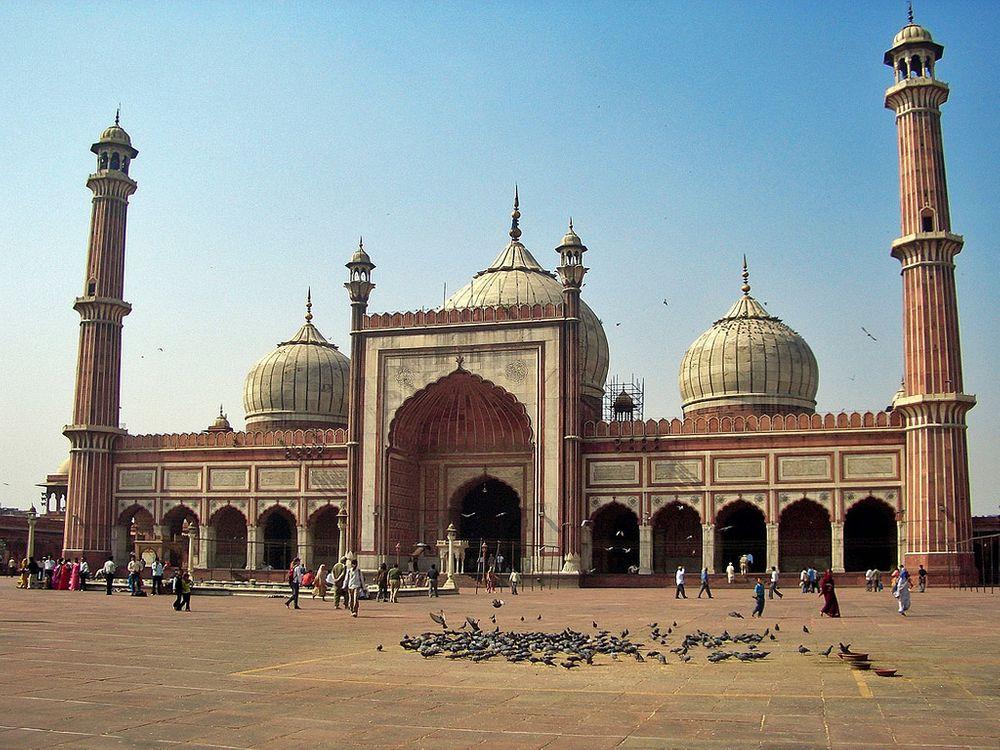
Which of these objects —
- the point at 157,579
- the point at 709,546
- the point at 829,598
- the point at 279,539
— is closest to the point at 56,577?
the point at 157,579

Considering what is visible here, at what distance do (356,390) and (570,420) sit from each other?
712 cm

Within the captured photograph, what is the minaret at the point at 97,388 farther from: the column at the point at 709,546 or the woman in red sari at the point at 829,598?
the woman in red sari at the point at 829,598

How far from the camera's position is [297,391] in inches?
1720

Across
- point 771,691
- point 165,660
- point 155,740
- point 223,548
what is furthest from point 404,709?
point 223,548

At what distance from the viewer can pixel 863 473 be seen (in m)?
32.1

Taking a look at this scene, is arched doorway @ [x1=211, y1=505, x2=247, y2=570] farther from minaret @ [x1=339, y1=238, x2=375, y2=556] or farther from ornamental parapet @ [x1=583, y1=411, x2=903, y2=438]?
ornamental parapet @ [x1=583, y1=411, x2=903, y2=438]

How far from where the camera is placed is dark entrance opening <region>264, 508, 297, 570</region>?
127 ft

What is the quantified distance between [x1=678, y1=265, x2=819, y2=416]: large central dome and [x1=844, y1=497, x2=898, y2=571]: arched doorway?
5.00 m

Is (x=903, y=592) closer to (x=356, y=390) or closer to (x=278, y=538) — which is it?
(x=356, y=390)

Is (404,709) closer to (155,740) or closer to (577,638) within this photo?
(155,740)

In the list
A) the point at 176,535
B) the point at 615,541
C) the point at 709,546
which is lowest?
the point at 709,546

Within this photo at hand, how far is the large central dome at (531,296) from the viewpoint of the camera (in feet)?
131

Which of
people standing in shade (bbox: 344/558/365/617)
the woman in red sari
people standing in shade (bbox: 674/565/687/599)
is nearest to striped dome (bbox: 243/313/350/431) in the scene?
people standing in shade (bbox: 674/565/687/599)

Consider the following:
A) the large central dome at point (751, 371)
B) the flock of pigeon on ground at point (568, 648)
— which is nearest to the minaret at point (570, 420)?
the large central dome at point (751, 371)
